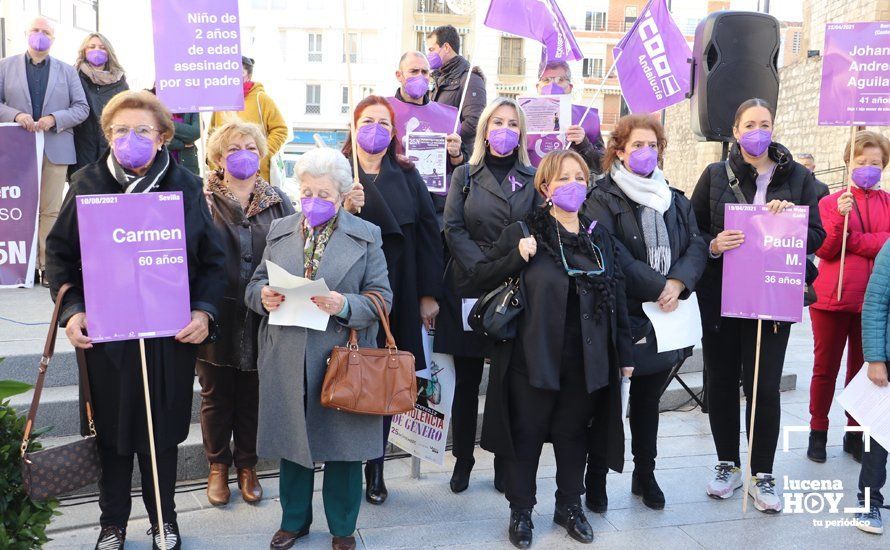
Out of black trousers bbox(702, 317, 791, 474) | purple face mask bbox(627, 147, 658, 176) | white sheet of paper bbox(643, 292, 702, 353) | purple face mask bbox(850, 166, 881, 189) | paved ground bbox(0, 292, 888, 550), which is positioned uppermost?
purple face mask bbox(627, 147, 658, 176)

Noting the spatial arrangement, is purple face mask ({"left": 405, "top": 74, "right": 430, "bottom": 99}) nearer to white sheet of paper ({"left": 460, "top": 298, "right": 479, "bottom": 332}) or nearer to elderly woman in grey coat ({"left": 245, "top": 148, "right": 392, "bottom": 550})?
white sheet of paper ({"left": 460, "top": 298, "right": 479, "bottom": 332})

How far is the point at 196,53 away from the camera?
435cm

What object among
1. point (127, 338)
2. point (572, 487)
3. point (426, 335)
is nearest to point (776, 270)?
point (572, 487)

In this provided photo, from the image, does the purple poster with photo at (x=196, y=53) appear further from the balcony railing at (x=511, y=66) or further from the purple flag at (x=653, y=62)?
the balcony railing at (x=511, y=66)

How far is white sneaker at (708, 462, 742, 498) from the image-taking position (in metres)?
4.41

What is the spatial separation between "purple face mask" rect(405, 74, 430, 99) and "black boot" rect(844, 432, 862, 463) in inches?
133

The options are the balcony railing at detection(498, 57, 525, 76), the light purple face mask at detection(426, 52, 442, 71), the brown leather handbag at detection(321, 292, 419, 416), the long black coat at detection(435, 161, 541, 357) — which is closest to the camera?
the brown leather handbag at detection(321, 292, 419, 416)

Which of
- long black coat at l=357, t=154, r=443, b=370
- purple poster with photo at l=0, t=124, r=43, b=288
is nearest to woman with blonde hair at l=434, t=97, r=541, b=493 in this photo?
long black coat at l=357, t=154, r=443, b=370

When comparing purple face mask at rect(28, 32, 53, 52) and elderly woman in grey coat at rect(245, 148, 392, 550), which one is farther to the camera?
purple face mask at rect(28, 32, 53, 52)

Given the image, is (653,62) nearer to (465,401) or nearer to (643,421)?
(643,421)

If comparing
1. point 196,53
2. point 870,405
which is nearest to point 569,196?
point 870,405

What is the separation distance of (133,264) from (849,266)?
12.9ft

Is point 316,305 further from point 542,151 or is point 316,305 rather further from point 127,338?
point 542,151

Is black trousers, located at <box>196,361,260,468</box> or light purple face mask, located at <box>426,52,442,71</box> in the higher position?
light purple face mask, located at <box>426,52,442,71</box>
